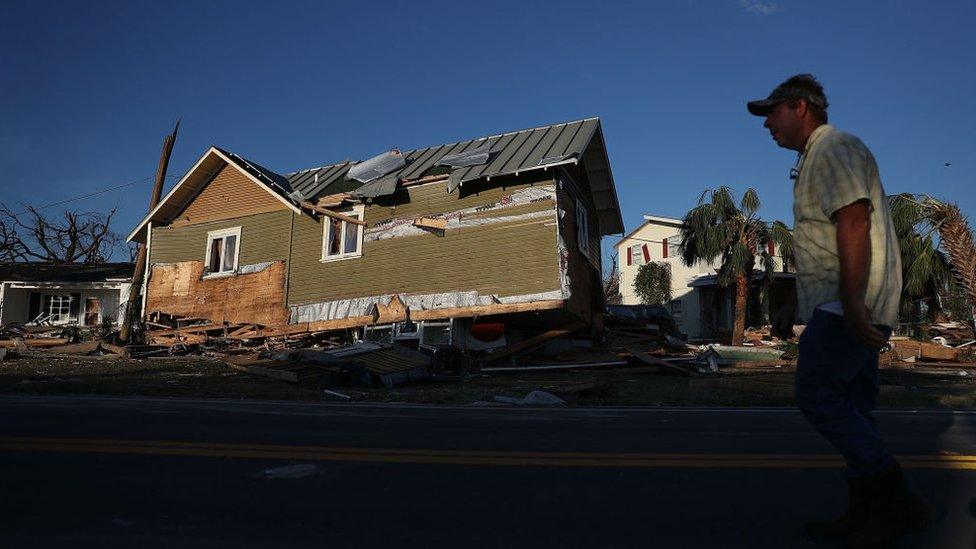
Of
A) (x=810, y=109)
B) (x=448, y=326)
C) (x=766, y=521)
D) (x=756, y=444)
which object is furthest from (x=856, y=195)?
(x=448, y=326)

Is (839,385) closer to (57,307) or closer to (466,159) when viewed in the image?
(466,159)

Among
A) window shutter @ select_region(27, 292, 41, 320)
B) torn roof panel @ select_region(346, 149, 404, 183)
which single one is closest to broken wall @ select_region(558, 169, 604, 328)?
torn roof panel @ select_region(346, 149, 404, 183)

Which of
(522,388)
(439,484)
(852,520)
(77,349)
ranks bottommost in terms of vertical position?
(77,349)

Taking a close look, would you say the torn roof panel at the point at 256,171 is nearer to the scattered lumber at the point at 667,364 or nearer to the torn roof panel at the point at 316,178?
the torn roof panel at the point at 316,178

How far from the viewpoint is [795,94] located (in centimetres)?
302

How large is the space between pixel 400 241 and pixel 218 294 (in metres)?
6.98

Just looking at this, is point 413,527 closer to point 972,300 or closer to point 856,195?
point 856,195

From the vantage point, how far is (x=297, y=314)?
21.2 m

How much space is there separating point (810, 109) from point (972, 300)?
21.2 meters

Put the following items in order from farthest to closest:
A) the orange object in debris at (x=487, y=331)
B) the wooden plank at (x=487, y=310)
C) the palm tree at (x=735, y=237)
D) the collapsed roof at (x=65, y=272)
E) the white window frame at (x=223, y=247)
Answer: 1. the collapsed roof at (x=65, y=272)
2. the palm tree at (x=735, y=237)
3. the white window frame at (x=223, y=247)
4. the orange object in debris at (x=487, y=331)
5. the wooden plank at (x=487, y=310)

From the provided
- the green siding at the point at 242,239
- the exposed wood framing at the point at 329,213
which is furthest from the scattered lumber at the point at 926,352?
the green siding at the point at 242,239

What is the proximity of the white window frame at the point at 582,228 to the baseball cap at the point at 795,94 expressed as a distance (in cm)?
1670

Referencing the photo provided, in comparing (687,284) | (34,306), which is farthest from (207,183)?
(687,284)

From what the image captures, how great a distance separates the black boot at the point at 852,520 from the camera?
8.66 feet
